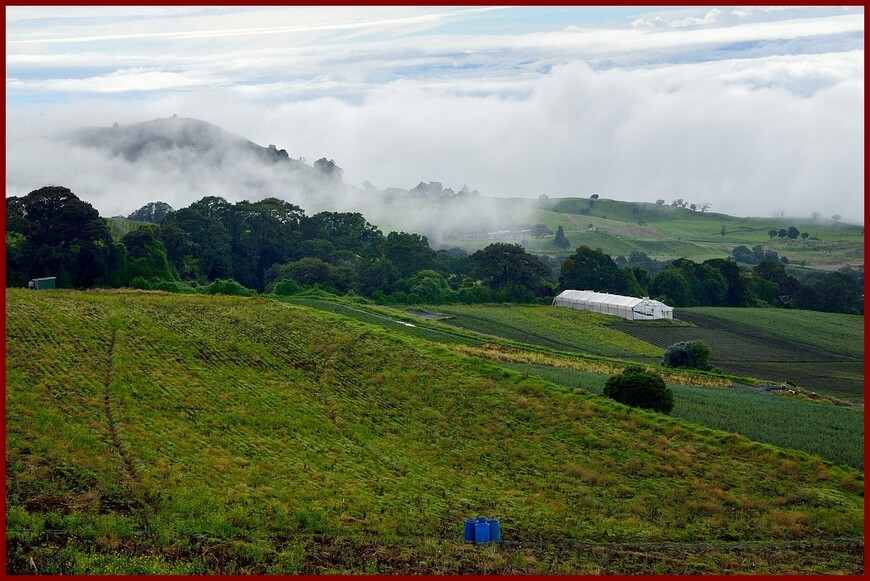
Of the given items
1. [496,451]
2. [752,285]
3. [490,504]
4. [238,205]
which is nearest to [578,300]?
[752,285]

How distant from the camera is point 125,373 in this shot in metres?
34.0

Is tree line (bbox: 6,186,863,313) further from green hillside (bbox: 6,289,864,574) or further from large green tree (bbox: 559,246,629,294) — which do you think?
green hillside (bbox: 6,289,864,574)

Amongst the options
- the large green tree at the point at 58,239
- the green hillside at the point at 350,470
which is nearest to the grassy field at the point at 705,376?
the green hillside at the point at 350,470

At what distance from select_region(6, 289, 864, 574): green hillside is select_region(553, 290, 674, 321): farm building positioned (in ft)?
137

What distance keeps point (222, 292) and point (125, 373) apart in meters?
30.0

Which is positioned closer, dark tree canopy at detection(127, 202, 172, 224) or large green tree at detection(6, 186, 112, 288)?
large green tree at detection(6, 186, 112, 288)

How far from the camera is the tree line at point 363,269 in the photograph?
73938 millimetres

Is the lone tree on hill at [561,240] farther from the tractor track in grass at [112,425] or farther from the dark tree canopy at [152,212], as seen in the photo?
the tractor track in grass at [112,425]

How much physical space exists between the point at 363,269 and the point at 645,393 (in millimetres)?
56982

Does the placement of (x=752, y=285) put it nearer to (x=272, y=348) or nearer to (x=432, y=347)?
(x=432, y=347)

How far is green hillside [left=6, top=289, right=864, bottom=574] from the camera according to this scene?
820 inches

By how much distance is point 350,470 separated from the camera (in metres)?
27.7

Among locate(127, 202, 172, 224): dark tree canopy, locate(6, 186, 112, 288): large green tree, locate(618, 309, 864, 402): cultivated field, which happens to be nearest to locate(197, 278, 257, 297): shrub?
locate(6, 186, 112, 288): large green tree

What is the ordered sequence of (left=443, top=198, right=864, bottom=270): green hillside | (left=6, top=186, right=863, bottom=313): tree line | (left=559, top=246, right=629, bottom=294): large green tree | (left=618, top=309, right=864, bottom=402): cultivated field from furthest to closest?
1. (left=443, top=198, right=864, bottom=270): green hillside
2. (left=559, top=246, right=629, bottom=294): large green tree
3. (left=6, top=186, right=863, bottom=313): tree line
4. (left=618, top=309, right=864, bottom=402): cultivated field
